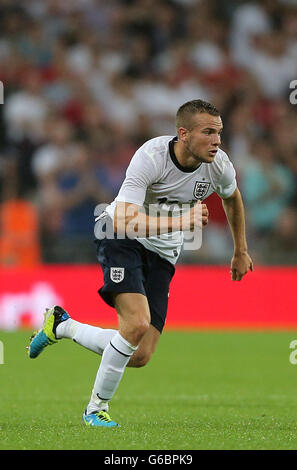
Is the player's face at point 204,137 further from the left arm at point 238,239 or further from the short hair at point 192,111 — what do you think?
the left arm at point 238,239

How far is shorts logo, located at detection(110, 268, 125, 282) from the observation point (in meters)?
6.07

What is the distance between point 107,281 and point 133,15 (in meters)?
10.9

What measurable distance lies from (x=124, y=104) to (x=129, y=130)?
0.58 m

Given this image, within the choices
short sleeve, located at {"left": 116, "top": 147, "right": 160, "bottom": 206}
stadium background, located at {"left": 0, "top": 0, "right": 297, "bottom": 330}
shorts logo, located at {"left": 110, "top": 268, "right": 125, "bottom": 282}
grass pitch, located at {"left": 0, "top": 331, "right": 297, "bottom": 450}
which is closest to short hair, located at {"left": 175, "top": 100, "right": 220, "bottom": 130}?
short sleeve, located at {"left": 116, "top": 147, "right": 160, "bottom": 206}

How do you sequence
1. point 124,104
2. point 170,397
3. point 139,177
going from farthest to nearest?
point 124,104 → point 170,397 → point 139,177

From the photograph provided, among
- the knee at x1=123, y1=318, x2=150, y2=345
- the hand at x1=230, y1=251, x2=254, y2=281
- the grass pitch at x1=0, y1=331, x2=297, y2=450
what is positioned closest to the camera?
the grass pitch at x1=0, y1=331, x2=297, y2=450

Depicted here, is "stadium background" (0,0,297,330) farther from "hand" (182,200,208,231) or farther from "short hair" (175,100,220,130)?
"hand" (182,200,208,231)

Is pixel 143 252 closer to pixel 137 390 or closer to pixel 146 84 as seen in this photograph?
pixel 137 390

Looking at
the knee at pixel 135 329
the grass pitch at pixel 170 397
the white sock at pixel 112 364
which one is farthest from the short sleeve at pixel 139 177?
the grass pitch at pixel 170 397

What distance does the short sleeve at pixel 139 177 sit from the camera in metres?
5.93

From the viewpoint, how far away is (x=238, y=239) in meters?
6.78

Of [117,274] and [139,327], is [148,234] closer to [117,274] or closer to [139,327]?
[117,274]

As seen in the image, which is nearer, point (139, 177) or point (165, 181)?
point (139, 177)

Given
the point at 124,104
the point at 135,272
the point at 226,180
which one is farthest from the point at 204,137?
the point at 124,104
